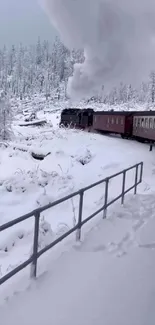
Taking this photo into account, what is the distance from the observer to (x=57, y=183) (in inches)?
608

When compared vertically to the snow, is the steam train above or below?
above

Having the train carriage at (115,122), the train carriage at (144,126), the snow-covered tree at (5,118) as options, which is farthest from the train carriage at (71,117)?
the train carriage at (144,126)

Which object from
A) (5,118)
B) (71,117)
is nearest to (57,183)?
(5,118)

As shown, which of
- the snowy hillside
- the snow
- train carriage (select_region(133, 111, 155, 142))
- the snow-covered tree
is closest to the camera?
the snow

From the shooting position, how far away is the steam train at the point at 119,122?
27.2 metres

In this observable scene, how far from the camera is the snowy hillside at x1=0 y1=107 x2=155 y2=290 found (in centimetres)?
895

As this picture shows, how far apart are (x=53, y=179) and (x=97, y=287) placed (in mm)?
10845

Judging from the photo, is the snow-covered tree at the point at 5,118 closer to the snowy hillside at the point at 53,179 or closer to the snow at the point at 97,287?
the snowy hillside at the point at 53,179

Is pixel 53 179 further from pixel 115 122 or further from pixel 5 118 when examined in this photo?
pixel 5 118

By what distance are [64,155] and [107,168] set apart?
143 inches

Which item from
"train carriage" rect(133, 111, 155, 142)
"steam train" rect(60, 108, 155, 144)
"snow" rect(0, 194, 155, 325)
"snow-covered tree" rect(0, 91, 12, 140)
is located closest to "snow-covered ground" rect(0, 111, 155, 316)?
"snow" rect(0, 194, 155, 325)

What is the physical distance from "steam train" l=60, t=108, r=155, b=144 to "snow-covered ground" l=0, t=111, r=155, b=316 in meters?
3.97

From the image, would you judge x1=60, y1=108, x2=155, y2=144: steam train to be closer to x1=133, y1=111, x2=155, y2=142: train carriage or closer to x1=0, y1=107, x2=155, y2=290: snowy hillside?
x1=133, y1=111, x2=155, y2=142: train carriage

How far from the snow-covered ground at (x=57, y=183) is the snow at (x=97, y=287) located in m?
0.20
